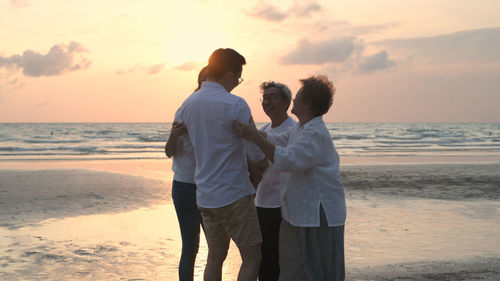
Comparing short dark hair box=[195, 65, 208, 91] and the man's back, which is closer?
the man's back

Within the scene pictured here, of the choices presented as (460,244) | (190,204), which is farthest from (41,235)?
(460,244)

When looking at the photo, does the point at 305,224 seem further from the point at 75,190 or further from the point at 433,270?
the point at 75,190

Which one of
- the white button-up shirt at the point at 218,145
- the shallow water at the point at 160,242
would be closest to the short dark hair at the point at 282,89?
the white button-up shirt at the point at 218,145

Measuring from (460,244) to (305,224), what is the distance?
3.88 meters

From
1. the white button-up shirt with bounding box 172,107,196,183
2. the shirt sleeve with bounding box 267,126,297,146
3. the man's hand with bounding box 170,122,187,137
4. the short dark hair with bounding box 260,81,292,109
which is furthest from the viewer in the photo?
the short dark hair with bounding box 260,81,292,109

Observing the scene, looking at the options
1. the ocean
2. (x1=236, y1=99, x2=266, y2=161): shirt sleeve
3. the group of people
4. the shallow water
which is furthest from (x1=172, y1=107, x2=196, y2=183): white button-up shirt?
the ocean

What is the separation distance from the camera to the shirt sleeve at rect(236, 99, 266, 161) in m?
2.95

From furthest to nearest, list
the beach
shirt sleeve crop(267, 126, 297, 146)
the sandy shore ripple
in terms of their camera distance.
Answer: the sandy shore ripple → the beach → shirt sleeve crop(267, 126, 297, 146)

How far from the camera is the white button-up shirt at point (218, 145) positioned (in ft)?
9.71

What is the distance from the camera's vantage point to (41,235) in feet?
21.7

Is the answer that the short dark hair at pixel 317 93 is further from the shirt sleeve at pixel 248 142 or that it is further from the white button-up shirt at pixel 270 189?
the white button-up shirt at pixel 270 189

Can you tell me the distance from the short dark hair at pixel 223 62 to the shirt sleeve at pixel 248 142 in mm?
238

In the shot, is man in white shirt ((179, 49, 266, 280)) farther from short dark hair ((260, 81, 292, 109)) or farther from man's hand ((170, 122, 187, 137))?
short dark hair ((260, 81, 292, 109))

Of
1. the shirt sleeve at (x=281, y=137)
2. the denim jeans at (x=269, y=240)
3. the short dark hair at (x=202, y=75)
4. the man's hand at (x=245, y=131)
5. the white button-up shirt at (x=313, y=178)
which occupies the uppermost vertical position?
the short dark hair at (x=202, y=75)
